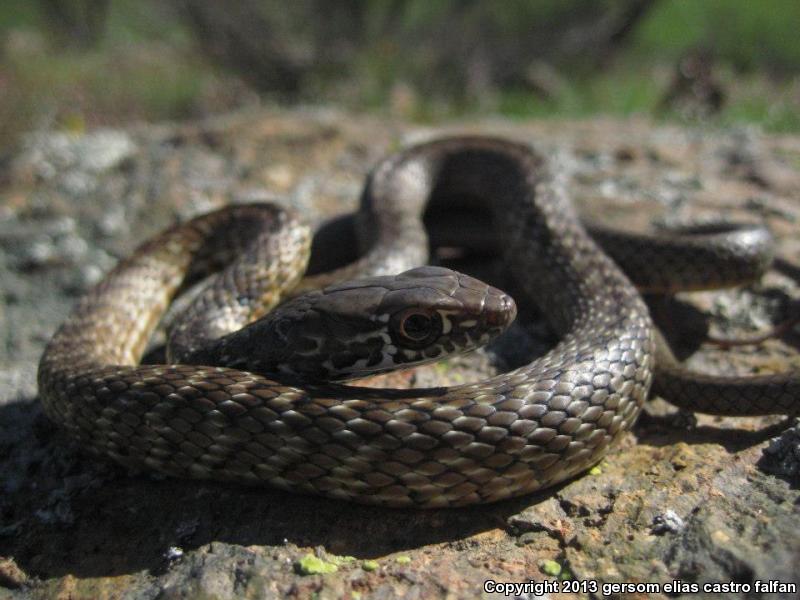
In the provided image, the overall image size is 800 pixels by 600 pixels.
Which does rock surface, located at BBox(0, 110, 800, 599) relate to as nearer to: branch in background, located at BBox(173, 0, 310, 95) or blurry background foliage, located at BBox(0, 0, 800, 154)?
blurry background foliage, located at BBox(0, 0, 800, 154)

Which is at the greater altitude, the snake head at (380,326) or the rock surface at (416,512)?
the snake head at (380,326)

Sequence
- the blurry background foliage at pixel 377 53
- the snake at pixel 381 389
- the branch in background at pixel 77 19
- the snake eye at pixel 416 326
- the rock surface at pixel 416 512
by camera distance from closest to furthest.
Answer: the rock surface at pixel 416 512 < the snake at pixel 381 389 < the snake eye at pixel 416 326 < the blurry background foliage at pixel 377 53 < the branch in background at pixel 77 19

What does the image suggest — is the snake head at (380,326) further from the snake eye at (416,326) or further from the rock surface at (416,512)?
the rock surface at (416,512)

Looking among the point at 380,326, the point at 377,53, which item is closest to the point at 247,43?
the point at 377,53

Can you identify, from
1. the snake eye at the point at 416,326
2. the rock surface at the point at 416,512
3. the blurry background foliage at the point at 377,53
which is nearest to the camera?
the rock surface at the point at 416,512

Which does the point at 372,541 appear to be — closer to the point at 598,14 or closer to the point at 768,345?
the point at 768,345

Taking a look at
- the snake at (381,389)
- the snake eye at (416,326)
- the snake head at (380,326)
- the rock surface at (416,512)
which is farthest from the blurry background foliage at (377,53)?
the snake eye at (416,326)
